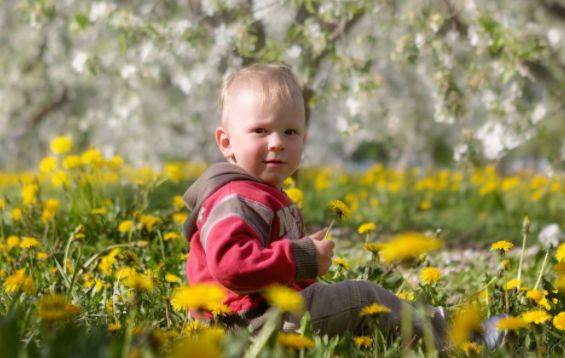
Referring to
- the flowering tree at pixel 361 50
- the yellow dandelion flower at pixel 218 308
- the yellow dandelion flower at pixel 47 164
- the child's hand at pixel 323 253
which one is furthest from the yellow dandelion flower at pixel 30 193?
the child's hand at pixel 323 253

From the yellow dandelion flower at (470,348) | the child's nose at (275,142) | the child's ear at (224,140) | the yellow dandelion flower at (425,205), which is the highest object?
the child's nose at (275,142)

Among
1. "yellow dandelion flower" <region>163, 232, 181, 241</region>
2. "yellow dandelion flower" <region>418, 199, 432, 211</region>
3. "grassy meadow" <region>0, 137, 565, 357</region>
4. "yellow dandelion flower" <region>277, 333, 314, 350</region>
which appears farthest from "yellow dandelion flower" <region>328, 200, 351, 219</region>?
"yellow dandelion flower" <region>418, 199, 432, 211</region>

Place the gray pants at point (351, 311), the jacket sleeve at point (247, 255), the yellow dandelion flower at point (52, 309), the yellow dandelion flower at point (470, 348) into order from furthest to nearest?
the gray pants at point (351, 311) → the jacket sleeve at point (247, 255) → the yellow dandelion flower at point (470, 348) → the yellow dandelion flower at point (52, 309)

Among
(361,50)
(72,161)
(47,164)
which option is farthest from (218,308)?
(361,50)

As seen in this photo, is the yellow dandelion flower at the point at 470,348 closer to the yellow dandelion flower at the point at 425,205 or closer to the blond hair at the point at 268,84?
the blond hair at the point at 268,84

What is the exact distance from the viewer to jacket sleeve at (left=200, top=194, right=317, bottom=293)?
6.14 ft

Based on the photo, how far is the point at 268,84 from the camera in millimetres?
2123

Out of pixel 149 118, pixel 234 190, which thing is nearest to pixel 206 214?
pixel 234 190

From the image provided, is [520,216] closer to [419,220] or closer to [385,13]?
[419,220]

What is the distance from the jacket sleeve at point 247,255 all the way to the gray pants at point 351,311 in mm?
183

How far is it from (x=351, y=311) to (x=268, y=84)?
0.67 meters

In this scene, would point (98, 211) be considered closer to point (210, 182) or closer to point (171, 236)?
point (171, 236)

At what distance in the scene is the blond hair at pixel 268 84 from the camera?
83.1 inches

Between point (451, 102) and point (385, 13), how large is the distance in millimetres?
1290
